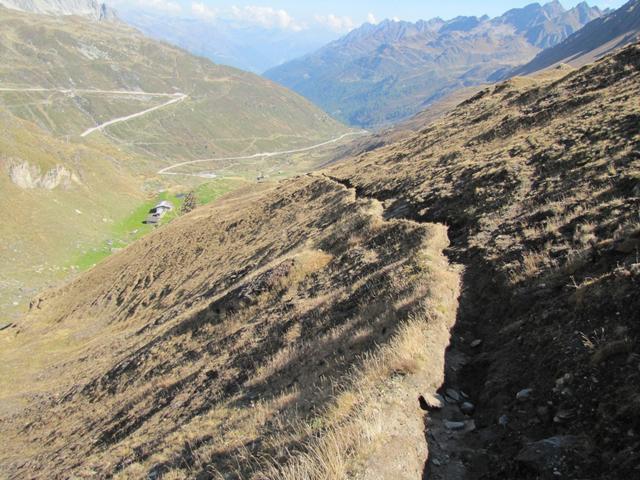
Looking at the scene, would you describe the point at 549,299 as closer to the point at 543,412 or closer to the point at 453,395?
the point at 453,395

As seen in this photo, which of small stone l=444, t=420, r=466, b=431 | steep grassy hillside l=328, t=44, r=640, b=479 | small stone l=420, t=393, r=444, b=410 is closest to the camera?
steep grassy hillside l=328, t=44, r=640, b=479

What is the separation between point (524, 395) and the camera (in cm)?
820

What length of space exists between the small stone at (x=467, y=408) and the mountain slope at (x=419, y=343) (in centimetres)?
4

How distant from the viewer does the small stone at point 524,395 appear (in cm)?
813

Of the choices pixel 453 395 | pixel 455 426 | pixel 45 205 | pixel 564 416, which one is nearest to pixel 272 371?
pixel 453 395

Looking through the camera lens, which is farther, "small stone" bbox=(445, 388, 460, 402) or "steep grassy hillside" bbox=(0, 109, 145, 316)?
"steep grassy hillside" bbox=(0, 109, 145, 316)

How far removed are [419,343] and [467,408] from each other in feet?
6.40

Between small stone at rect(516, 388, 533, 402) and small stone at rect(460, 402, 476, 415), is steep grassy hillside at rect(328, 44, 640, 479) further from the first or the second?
small stone at rect(460, 402, 476, 415)

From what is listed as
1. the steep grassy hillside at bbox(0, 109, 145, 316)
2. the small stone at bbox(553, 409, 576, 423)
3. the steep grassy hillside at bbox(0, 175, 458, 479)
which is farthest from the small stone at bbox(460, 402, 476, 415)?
the steep grassy hillside at bbox(0, 109, 145, 316)

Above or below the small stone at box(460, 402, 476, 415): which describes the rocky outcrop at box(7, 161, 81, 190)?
above

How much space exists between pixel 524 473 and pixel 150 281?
57.0 m

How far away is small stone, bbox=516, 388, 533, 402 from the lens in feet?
26.7

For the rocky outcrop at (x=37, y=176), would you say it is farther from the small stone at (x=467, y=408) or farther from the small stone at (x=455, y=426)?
the small stone at (x=455, y=426)

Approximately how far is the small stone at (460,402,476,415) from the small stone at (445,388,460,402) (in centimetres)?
23
